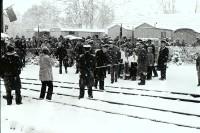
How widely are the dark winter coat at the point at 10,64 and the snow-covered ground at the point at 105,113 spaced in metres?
1.07

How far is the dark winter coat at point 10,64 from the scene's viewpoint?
1212 cm

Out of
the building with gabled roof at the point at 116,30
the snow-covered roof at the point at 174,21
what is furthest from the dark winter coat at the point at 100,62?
the building with gabled roof at the point at 116,30

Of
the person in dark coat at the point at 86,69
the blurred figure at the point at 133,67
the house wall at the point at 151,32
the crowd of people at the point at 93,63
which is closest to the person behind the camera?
the crowd of people at the point at 93,63

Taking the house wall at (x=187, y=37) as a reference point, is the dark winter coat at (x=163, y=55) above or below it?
below

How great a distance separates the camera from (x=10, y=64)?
1222cm

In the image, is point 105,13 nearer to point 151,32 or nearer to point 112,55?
point 151,32

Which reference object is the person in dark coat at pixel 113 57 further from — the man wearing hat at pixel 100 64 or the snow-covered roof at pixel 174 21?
the snow-covered roof at pixel 174 21

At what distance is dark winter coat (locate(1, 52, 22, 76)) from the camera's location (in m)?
12.1

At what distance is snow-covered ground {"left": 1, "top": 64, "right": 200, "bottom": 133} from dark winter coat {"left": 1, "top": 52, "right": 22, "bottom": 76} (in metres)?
1.07

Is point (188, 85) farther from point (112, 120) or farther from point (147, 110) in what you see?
point (112, 120)

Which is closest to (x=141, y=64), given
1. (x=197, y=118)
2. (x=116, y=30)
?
(x=197, y=118)

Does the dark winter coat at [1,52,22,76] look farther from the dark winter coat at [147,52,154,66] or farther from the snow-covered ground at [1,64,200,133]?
the dark winter coat at [147,52,154,66]

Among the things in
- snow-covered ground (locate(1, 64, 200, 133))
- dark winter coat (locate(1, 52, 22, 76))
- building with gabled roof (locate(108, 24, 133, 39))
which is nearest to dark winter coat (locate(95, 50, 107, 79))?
snow-covered ground (locate(1, 64, 200, 133))

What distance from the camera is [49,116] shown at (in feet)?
35.2
